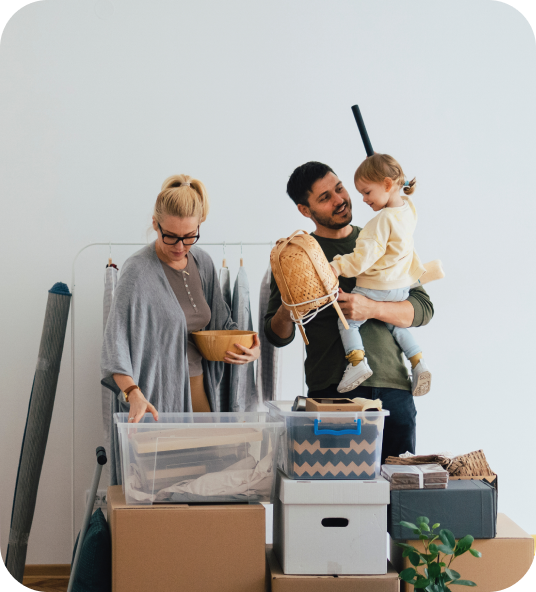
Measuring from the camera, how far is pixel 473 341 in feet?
9.20

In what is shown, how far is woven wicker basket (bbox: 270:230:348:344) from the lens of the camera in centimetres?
177

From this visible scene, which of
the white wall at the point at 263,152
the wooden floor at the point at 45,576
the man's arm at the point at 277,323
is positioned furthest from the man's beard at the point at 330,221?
the wooden floor at the point at 45,576

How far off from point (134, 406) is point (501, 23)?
236 cm

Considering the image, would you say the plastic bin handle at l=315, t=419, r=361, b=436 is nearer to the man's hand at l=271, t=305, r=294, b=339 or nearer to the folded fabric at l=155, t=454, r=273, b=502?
the folded fabric at l=155, t=454, r=273, b=502

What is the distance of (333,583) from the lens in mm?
1590

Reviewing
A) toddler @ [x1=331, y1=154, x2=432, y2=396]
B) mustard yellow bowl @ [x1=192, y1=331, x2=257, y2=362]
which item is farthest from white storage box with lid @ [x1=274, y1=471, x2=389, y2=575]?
mustard yellow bowl @ [x1=192, y1=331, x2=257, y2=362]

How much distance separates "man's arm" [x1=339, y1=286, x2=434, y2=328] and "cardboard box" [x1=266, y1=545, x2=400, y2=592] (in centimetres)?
73

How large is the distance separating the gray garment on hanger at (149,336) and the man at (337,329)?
34cm

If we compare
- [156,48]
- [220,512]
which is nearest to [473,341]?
[220,512]

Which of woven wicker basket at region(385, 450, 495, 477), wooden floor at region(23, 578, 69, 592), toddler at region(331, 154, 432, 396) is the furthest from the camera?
wooden floor at region(23, 578, 69, 592)

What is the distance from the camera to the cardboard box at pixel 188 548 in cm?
158

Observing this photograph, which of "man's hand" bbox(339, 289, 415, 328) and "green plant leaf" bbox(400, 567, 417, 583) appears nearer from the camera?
"green plant leaf" bbox(400, 567, 417, 583)

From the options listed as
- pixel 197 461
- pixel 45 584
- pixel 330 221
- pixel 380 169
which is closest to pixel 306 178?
pixel 330 221

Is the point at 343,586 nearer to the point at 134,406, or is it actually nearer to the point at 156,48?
the point at 134,406
